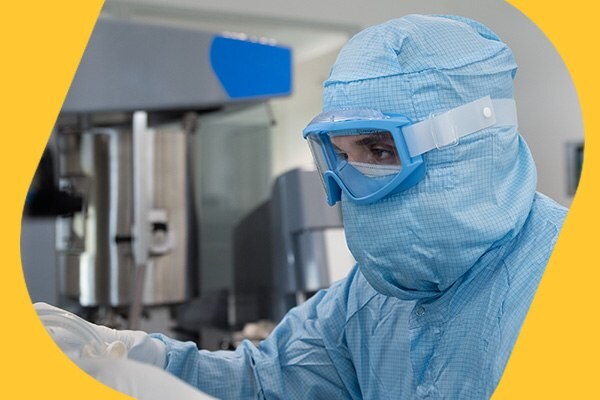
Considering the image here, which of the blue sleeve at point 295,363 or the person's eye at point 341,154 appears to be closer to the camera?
the person's eye at point 341,154

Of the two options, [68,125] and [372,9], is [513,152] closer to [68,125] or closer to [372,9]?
[372,9]

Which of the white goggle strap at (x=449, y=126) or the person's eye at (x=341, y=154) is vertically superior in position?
the white goggle strap at (x=449, y=126)

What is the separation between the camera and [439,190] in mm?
917

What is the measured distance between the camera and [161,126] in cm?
229

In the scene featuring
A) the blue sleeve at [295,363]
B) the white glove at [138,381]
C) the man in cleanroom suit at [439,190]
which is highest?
the man in cleanroom suit at [439,190]

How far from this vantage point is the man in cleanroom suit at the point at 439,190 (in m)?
0.91

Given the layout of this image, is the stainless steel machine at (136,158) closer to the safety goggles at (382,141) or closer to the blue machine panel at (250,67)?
the blue machine panel at (250,67)

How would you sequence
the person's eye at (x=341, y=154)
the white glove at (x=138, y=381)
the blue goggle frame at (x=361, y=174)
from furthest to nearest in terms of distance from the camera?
1. the person's eye at (x=341, y=154)
2. the blue goggle frame at (x=361, y=174)
3. the white glove at (x=138, y=381)

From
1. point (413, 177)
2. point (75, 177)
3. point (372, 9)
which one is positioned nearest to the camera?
point (413, 177)

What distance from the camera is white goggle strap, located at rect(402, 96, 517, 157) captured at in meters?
0.90

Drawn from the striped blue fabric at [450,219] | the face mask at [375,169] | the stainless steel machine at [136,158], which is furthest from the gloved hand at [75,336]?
the stainless steel machine at [136,158]

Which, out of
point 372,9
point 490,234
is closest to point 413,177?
point 490,234

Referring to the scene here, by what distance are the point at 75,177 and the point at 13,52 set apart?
4.39ft

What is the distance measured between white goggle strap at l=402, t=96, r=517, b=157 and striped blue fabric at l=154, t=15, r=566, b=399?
0.01 meters
